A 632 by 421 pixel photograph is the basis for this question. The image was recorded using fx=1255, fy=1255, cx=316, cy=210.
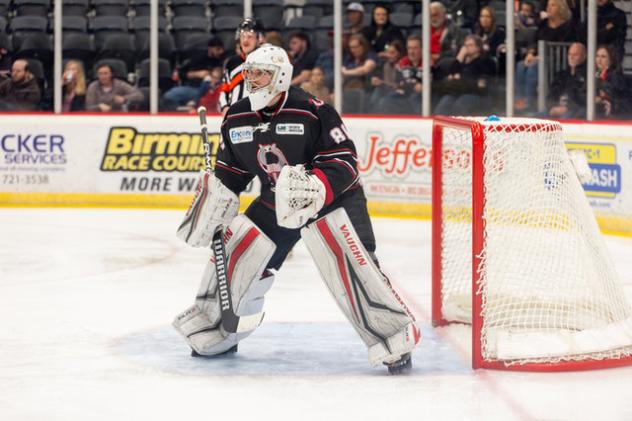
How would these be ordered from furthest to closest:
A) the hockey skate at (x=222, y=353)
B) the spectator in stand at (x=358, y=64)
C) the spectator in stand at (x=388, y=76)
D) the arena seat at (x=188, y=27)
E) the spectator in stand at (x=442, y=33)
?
the arena seat at (x=188, y=27) → the spectator in stand at (x=358, y=64) → the spectator in stand at (x=388, y=76) → the spectator in stand at (x=442, y=33) → the hockey skate at (x=222, y=353)

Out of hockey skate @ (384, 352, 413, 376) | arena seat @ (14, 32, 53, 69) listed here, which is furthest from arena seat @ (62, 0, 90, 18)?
hockey skate @ (384, 352, 413, 376)

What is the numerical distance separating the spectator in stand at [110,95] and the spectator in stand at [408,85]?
2.14 metres

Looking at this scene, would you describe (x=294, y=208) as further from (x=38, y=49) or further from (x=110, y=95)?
(x=38, y=49)

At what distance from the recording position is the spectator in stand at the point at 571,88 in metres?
9.09

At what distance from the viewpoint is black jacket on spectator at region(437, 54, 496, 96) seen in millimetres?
9719

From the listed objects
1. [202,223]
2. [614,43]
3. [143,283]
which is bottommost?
[143,283]

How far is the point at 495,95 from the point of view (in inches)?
383

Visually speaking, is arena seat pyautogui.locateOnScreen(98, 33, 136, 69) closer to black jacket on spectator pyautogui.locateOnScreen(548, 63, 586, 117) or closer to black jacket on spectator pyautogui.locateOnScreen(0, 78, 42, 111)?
black jacket on spectator pyautogui.locateOnScreen(0, 78, 42, 111)

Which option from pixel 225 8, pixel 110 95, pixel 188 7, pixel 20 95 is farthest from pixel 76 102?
pixel 225 8

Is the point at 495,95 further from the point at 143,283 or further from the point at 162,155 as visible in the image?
the point at 143,283

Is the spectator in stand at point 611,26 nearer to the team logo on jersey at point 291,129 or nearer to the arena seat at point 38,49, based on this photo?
the arena seat at point 38,49

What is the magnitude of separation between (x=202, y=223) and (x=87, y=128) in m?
5.94

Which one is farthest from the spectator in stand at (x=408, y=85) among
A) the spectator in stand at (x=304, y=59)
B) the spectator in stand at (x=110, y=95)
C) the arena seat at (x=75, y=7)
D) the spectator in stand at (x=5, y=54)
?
the spectator in stand at (x=5, y=54)

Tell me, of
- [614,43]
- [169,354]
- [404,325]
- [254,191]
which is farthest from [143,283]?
[614,43]
